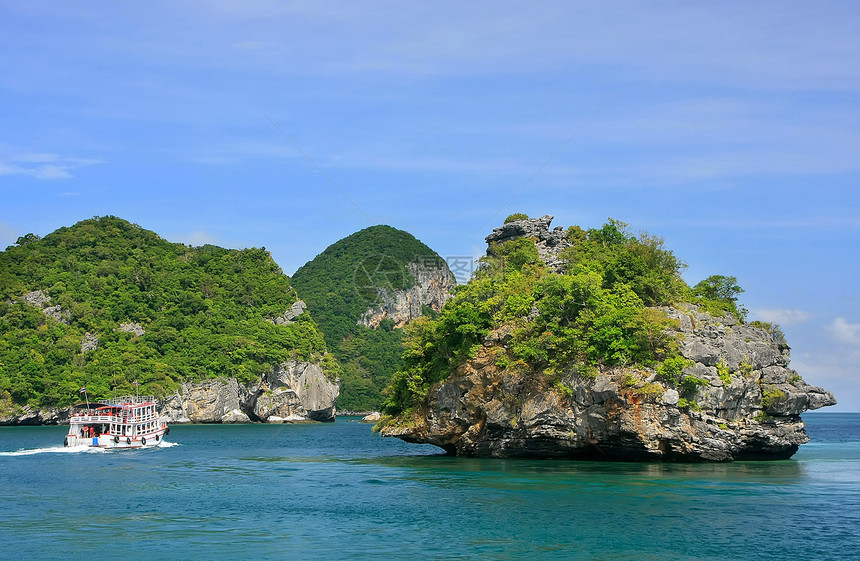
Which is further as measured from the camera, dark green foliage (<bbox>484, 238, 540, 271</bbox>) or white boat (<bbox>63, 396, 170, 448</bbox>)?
white boat (<bbox>63, 396, 170, 448</bbox>)

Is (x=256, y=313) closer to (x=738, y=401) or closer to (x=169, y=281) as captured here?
(x=169, y=281)

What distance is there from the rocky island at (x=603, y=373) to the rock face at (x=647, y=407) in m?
0.07

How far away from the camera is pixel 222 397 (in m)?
116

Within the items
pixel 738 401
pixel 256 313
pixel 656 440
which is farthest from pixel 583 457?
pixel 256 313

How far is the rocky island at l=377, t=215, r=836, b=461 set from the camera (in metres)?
37.6

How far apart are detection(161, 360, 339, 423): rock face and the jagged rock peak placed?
68.4m

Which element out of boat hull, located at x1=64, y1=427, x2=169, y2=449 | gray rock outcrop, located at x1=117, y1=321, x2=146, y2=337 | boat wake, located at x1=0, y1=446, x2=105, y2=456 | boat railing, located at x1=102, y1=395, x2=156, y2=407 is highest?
gray rock outcrop, located at x1=117, y1=321, x2=146, y2=337

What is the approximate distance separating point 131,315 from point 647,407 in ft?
339

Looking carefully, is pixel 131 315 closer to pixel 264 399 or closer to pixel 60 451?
pixel 264 399

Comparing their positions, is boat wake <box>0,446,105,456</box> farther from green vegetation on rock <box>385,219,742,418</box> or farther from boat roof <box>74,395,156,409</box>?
green vegetation on rock <box>385,219,742,418</box>

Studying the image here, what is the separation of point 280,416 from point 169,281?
32.4m

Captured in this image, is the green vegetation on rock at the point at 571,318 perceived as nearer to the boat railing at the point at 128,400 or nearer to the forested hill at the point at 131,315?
the boat railing at the point at 128,400

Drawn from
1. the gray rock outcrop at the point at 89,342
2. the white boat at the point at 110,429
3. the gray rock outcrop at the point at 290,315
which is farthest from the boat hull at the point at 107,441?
the gray rock outcrop at the point at 290,315

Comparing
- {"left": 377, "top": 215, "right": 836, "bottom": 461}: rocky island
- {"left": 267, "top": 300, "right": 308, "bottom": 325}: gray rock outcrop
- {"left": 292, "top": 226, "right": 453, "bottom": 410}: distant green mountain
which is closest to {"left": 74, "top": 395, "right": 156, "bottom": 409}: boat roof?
{"left": 377, "top": 215, "right": 836, "bottom": 461}: rocky island
